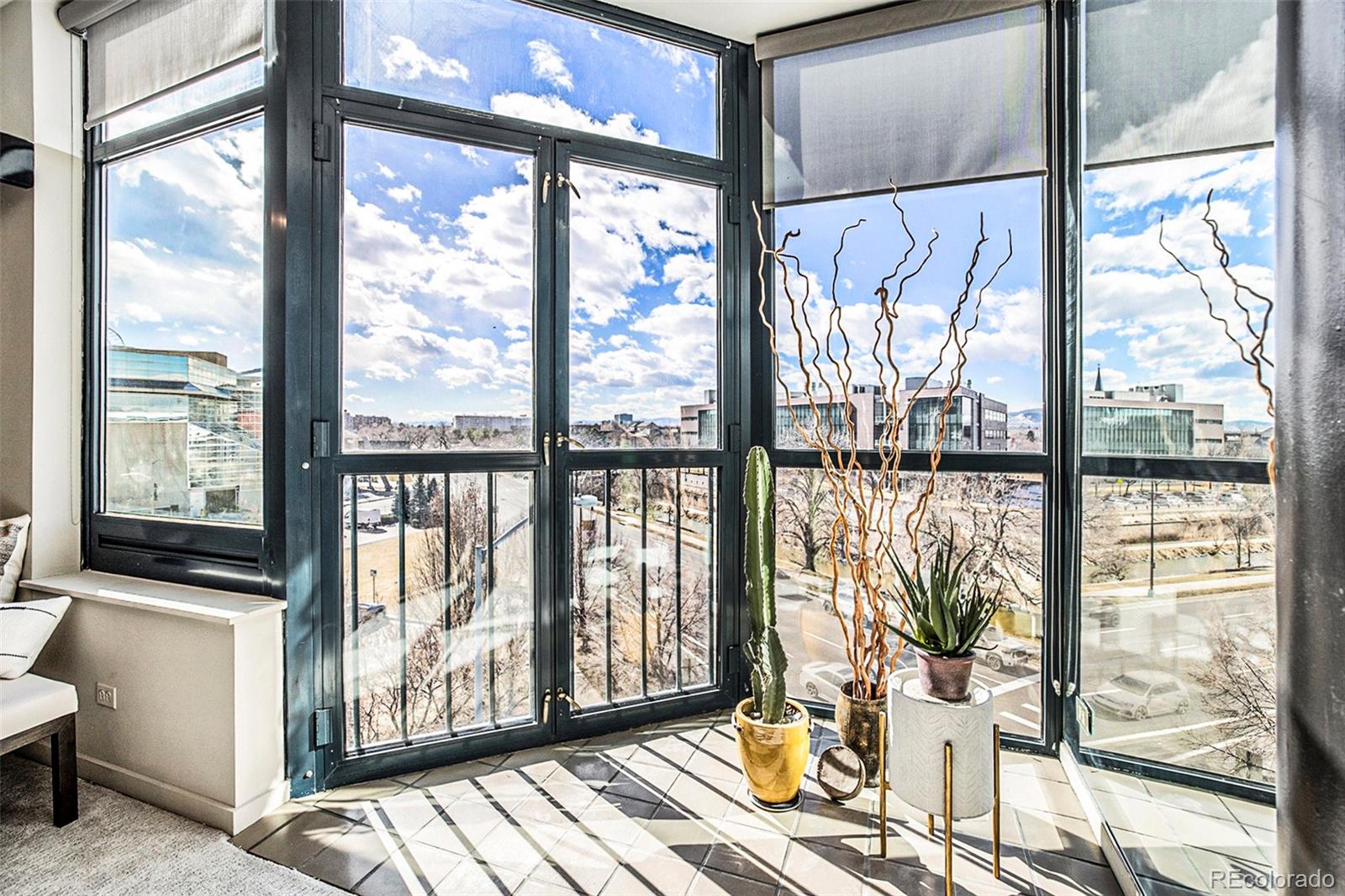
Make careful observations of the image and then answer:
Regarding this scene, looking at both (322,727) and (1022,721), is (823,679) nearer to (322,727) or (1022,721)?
(1022,721)

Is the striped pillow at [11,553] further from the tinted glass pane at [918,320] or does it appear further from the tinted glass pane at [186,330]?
the tinted glass pane at [918,320]

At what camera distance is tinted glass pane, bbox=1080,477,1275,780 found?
1250 millimetres

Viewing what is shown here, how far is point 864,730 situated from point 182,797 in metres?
2.12

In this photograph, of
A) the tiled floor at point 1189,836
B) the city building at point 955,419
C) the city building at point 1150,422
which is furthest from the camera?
the city building at point 955,419

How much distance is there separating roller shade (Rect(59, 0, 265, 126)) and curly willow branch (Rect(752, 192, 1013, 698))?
1.87m

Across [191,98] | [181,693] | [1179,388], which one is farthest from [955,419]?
[191,98]

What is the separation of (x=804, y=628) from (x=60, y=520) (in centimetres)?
283

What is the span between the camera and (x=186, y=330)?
236 cm

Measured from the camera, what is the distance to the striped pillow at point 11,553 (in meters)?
2.30

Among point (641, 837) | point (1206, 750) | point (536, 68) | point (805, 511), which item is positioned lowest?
point (641, 837)

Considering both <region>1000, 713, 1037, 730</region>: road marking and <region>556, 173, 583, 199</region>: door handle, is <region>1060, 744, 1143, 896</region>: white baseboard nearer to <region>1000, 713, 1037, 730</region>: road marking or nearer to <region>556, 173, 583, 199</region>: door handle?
<region>1000, 713, 1037, 730</region>: road marking

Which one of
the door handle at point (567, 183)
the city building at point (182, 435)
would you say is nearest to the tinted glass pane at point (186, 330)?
the city building at point (182, 435)

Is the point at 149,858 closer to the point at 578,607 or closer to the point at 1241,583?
the point at 578,607

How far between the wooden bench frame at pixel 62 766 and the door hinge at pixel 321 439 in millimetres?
1031
